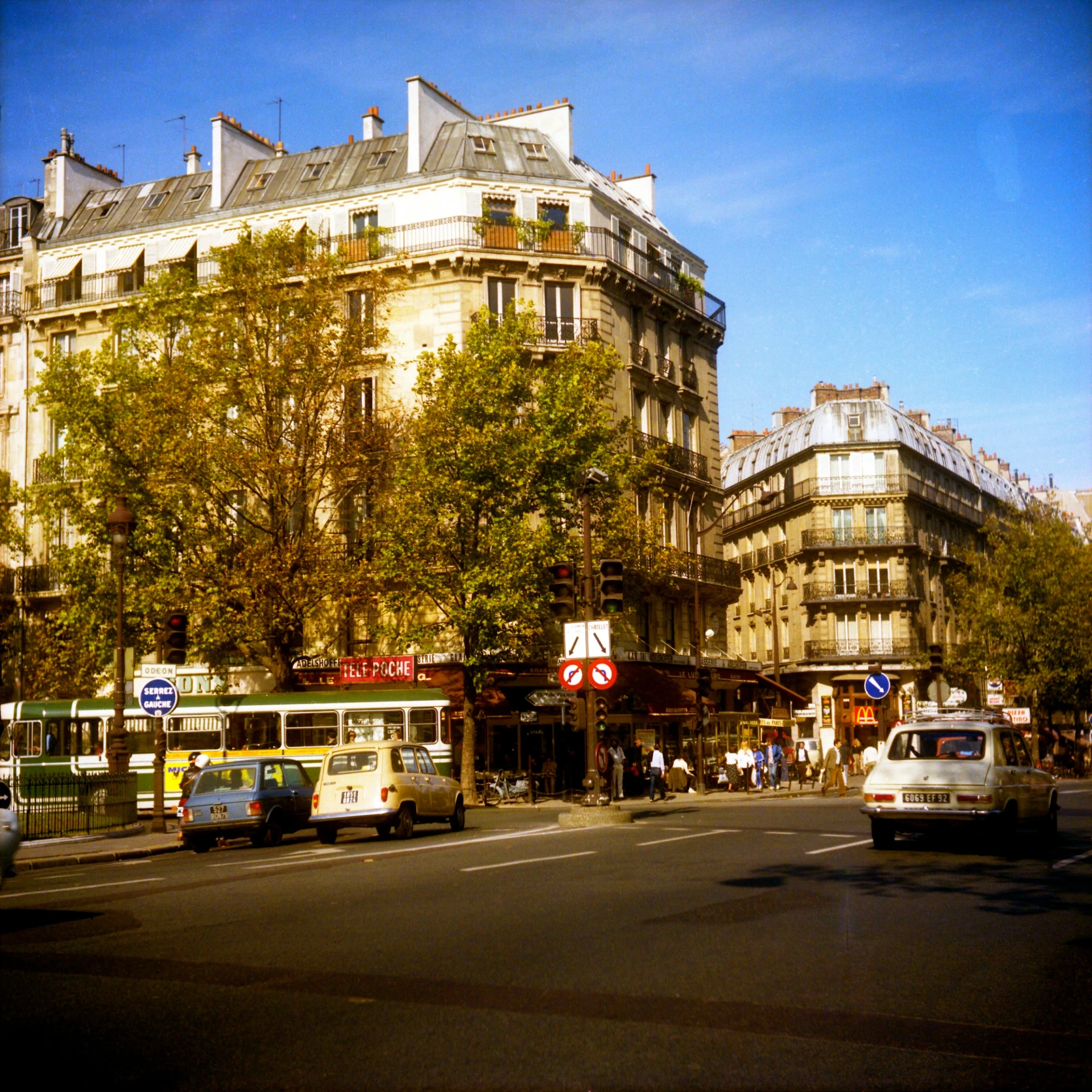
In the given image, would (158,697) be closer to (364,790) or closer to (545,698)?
(364,790)

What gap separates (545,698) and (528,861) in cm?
2385

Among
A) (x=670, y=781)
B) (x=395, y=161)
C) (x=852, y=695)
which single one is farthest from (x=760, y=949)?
(x=852, y=695)

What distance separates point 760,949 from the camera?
8.94 meters

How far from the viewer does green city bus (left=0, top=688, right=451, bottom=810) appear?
105 feet

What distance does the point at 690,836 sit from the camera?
63.8ft

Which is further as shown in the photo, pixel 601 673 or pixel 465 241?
pixel 465 241

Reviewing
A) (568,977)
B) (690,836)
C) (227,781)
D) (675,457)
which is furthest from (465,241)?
(568,977)

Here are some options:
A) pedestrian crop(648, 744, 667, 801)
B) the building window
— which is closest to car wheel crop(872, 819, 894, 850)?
pedestrian crop(648, 744, 667, 801)

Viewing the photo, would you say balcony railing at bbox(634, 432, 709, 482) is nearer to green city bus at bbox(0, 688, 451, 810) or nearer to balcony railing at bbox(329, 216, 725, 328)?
balcony railing at bbox(329, 216, 725, 328)

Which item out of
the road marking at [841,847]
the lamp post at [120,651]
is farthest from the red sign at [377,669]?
the road marking at [841,847]

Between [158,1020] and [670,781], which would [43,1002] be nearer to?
[158,1020]

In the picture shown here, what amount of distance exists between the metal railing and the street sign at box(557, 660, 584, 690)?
8133mm

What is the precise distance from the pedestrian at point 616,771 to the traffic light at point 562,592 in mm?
13291

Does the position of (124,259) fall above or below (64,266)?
below
